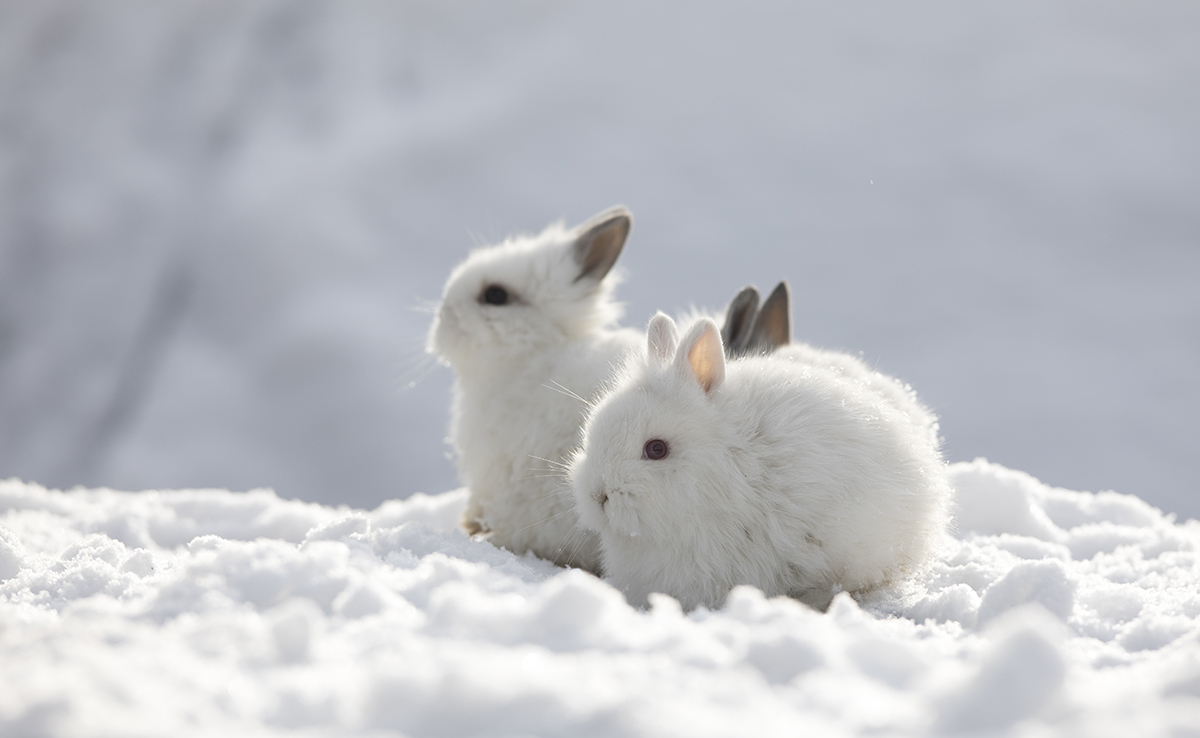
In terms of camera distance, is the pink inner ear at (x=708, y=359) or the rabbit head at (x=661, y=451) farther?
the pink inner ear at (x=708, y=359)

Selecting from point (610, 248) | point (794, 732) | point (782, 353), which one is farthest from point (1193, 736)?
point (610, 248)

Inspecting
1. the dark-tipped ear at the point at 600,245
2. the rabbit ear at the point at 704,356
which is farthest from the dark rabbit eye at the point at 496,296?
the rabbit ear at the point at 704,356

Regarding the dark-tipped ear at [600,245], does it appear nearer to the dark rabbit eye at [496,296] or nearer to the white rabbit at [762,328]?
the dark rabbit eye at [496,296]

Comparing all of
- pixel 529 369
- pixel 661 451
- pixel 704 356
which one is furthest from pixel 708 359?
pixel 529 369

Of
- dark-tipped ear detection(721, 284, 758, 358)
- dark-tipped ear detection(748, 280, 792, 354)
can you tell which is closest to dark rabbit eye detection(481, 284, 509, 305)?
dark-tipped ear detection(721, 284, 758, 358)

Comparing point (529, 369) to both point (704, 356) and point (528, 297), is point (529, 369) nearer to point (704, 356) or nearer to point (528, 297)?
point (528, 297)

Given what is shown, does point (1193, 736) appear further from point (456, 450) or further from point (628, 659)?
point (456, 450)
